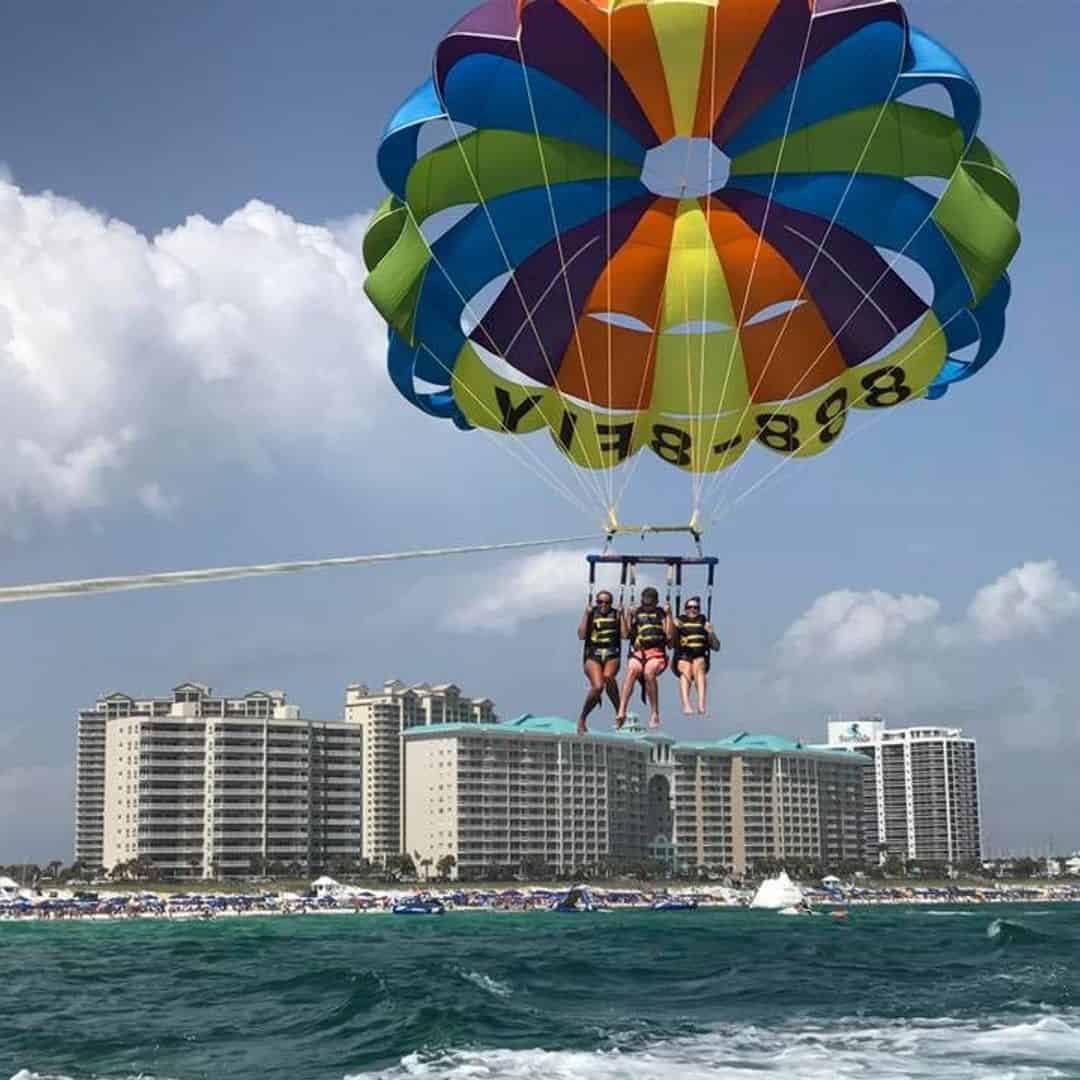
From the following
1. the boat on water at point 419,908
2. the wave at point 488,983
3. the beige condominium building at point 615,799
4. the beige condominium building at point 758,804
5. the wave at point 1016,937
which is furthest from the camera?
the beige condominium building at point 758,804

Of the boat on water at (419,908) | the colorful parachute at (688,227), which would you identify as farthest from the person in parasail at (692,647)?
the boat on water at (419,908)

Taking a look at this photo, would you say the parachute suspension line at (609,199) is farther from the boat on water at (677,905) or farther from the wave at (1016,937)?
the boat on water at (677,905)

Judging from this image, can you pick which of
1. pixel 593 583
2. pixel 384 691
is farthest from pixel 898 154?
pixel 384 691

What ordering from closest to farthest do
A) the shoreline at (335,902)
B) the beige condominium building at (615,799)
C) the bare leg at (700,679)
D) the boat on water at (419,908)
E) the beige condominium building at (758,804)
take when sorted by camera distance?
the bare leg at (700,679), the shoreline at (335,902), the boat on water at (419,908), the beige condominium building at (615,799), the beige condominium building at (758,804)

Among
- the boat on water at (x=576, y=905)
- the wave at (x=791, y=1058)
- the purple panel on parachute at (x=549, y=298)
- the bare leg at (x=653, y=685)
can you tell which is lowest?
the boat on water at (x=576, y=905)

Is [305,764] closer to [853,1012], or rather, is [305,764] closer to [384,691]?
[384,691]

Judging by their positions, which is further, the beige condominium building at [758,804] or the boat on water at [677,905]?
the beige condominium building at [758,804]

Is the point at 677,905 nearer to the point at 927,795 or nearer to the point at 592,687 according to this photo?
the point at 927,795
